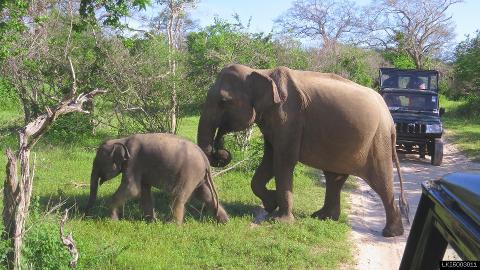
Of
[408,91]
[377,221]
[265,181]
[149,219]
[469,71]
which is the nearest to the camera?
[149,219]

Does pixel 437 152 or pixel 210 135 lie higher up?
pixel 210 135

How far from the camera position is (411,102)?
1591 centimetres

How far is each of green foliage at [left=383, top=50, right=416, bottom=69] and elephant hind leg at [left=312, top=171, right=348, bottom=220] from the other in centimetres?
3009

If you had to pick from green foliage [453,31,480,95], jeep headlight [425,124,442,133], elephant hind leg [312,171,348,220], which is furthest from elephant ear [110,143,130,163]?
green foliage [453,31,480,95]

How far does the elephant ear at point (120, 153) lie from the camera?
7379 mm

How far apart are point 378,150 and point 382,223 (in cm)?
127

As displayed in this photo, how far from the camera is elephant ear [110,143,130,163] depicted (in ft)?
24.2

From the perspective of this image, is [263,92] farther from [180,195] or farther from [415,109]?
[415,109]

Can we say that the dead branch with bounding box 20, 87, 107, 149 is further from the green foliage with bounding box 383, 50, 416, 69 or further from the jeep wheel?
the green foliage with bounding box 383, 50, 416, 69

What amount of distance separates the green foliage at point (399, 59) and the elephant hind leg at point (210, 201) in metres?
31.4

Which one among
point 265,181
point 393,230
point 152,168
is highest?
point 152,168

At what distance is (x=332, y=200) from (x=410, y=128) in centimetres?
708

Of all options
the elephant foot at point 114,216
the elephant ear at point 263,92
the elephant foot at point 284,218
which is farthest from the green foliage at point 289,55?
the elephant foot at point 114,216

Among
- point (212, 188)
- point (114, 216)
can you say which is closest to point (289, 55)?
point (212, 188)
